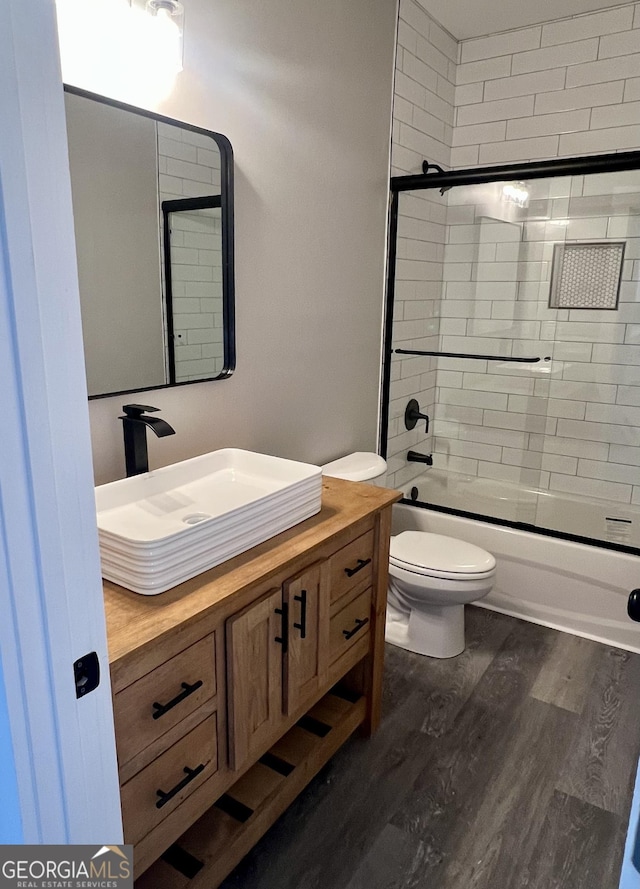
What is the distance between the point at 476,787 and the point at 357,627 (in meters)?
0.59

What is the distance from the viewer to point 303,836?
1610 mm

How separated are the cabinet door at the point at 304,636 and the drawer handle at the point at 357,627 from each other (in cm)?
13

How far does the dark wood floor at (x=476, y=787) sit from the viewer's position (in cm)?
152

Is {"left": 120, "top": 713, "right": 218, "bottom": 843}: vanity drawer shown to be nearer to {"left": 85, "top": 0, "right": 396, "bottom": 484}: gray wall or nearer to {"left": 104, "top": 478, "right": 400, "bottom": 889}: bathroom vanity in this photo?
{"left": 104, "top": 478, "right": 400, "bottom": 889}: bathroom vanity

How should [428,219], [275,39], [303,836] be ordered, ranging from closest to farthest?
[303,836], [275,39], [428,219]

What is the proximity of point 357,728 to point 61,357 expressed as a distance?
170cm

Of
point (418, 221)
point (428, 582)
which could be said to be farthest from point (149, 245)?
point (418, 221)

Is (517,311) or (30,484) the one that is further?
(517,311)

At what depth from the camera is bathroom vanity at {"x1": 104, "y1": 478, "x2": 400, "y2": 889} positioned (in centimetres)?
112

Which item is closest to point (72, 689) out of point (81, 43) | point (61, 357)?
point (61, 357)

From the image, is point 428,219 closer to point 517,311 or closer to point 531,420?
point 517,311

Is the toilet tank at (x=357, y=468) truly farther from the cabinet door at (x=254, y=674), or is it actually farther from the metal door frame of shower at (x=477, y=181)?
the cabinet door at (x=254, y=674)

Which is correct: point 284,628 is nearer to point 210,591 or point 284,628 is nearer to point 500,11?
point 210,591

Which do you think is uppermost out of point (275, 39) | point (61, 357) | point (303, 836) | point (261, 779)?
point (275, 39)
